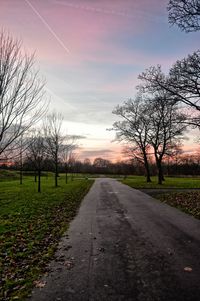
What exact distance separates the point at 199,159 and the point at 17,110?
12346 cm

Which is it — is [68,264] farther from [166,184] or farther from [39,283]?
[166,184]

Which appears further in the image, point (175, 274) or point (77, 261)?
point (77, 261)

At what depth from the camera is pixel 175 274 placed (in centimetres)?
561

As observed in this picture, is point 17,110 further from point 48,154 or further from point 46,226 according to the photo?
point 48,154

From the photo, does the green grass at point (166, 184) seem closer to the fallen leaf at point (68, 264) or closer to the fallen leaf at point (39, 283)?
the fallen leaf at point (68, 264)

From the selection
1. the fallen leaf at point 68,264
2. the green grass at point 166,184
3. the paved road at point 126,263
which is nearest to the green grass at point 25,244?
the paved road at point 126,263

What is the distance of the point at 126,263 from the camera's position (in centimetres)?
632

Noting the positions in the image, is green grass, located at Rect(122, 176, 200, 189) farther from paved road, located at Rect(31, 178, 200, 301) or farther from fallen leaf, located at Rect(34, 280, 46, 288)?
fallen leaf, located at Rect(34, 280, 46, 288)

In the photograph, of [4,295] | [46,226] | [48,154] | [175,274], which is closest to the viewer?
[4,295]

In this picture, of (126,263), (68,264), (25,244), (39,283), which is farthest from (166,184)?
(39,283)

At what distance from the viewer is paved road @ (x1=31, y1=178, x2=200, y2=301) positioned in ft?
15.7

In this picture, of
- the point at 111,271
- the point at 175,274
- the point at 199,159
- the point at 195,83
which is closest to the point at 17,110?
the point at 111,271

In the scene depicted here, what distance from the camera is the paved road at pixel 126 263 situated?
4.80 m

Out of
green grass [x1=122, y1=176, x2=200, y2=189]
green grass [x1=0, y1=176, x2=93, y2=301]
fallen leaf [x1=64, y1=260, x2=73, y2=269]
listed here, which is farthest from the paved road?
green grass [x1=122, y1=176, x2=200, y2=189]
